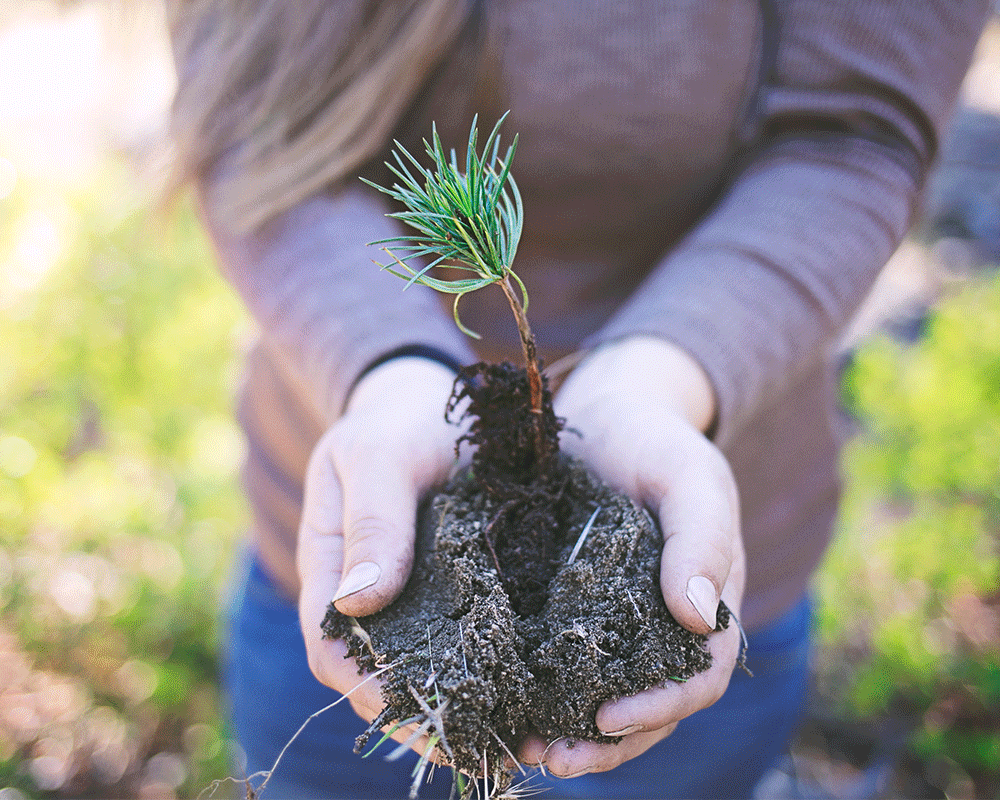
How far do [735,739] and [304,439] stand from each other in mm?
1172

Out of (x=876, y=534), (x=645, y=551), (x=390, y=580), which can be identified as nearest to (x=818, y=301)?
(x=645, y=551)

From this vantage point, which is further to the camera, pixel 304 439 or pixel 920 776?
pixel 920 776

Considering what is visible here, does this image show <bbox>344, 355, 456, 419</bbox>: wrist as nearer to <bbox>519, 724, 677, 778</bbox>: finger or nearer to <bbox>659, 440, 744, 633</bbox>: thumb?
<bbox>659, 440, 744, 633</bbox>: thumb

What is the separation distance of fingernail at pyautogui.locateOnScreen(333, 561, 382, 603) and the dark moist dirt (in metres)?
0.07

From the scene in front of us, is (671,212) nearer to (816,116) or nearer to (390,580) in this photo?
(816,116)

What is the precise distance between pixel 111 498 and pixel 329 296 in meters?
1.99

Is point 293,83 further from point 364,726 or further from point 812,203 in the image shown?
point 364,726

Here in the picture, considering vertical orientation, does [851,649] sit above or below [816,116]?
below

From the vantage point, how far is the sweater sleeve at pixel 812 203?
120 centimetres

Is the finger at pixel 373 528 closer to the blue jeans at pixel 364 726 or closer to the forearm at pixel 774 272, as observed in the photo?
the forearm at pixel 774 272

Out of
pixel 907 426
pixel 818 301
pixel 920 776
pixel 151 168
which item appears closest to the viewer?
pixel 818 301

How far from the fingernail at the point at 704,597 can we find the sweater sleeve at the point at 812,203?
0.42 meters

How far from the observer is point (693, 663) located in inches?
33.8

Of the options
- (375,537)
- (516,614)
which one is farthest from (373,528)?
(516,614)
